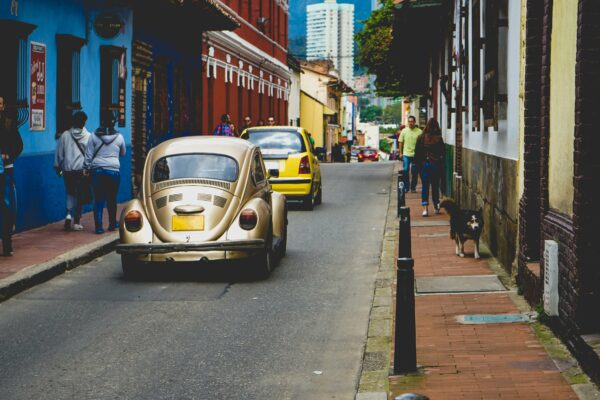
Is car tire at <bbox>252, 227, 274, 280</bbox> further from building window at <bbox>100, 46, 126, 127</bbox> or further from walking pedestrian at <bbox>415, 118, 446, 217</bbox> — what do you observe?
building window at <bbox>100, 46, 126, 127</bbox>

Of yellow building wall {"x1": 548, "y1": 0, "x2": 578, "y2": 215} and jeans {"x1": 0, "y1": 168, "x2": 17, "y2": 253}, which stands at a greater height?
yellow building wall {"x1": 548, "y1": 0, "x2": 578, "y2": 215}

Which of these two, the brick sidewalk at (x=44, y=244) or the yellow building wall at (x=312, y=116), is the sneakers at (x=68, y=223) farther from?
the yellow building wall at (x=312, y=116)

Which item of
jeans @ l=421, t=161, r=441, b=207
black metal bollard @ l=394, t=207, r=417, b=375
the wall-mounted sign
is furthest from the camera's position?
the wall-mounted sign

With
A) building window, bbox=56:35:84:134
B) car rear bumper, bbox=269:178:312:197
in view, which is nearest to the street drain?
building window, bbox=56:35:84:134

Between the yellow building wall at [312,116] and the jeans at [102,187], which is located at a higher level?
the yellow building wall at [312,116]

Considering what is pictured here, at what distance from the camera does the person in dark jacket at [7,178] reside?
12453 mm

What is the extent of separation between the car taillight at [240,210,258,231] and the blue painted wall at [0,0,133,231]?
516cm

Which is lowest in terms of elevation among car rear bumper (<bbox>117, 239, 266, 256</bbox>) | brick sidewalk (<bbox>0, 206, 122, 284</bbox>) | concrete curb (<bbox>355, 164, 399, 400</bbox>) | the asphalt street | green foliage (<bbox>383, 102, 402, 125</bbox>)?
the asphalt street

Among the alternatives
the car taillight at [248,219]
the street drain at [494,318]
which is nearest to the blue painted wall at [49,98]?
the car taillight at [248,219]

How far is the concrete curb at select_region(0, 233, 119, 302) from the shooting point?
10602 millimetres

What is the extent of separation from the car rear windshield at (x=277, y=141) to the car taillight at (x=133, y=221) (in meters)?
9.55

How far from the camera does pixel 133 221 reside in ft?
38.0

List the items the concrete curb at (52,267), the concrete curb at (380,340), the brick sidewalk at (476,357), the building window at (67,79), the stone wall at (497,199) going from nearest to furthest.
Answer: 1. the brick sidewalk at (476,357)
2. the concrete curb at (380,340)
3. the concrete curb at (52,267)
4. the stone wall at (497,199)
5. the building window at (67,79)

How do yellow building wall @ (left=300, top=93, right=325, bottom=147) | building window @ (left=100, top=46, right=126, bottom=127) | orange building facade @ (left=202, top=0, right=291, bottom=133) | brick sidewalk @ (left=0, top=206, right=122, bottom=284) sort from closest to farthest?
brick sidewalk @ (left=0, top=206, right=122, bottom=284) → building window @ (left=100, top=46, right=126, bottom=127) → orange building facade @ (left=202, top=0, right=291, bottom=133) → yellow building wall @ (left=300, top=93, right=325, bottom=147)
